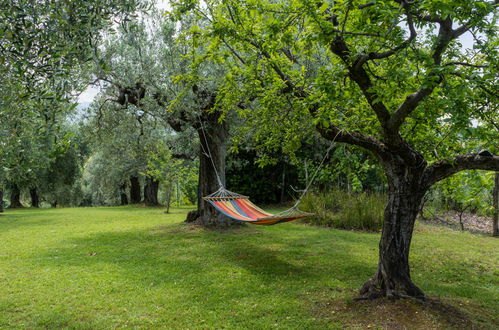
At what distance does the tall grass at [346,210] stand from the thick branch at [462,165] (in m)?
5.40

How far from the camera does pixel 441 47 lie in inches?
114

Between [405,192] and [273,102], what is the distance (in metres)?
1.89

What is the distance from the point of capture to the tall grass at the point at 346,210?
28.9 feet

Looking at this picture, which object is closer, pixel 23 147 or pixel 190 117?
pixel 23 147

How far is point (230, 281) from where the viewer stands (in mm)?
4418

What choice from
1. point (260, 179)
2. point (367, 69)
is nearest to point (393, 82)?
point (367, 69)

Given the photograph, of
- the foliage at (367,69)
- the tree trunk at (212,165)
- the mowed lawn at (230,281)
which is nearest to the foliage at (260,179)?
the tree trunk at (212,165)

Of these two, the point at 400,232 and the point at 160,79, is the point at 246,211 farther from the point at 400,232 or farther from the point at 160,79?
the point at 160,79

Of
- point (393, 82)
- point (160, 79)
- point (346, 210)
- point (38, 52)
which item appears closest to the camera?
point (38, 52)

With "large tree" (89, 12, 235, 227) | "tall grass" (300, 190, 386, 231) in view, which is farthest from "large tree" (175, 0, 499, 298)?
"tall grass" (300, 190, 386, 231)

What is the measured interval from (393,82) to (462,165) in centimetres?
101

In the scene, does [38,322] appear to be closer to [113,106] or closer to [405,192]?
[405,192]

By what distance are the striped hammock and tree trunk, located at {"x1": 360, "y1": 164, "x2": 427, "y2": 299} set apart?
Result: 4.87 ft

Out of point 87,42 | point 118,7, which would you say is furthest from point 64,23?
point 118,7
